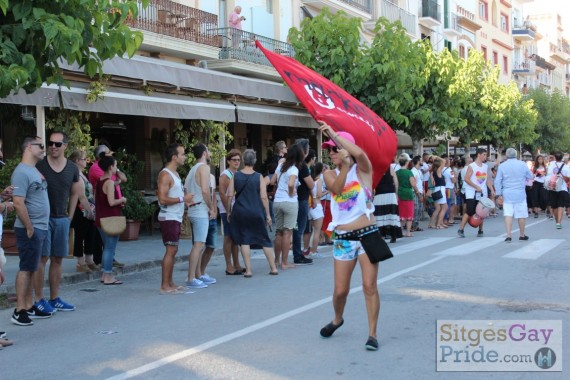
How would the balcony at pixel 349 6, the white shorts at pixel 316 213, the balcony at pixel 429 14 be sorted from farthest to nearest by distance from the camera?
the balcony at pixel 429 14 → the balcony at pixel 349 6 → the white shorts at pixel 316 213

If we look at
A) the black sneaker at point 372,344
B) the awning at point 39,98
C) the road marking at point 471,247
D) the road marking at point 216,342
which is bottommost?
the road marking at point 216,342

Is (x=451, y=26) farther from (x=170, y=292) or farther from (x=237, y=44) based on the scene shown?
(x=170, y=292)

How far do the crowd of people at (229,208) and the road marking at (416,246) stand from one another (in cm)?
53

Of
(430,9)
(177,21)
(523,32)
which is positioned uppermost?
(523,32)

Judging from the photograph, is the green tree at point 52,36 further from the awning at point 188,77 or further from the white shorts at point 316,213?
the white shorts at point 316,213

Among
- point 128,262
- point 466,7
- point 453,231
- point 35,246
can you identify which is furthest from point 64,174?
point 466,7

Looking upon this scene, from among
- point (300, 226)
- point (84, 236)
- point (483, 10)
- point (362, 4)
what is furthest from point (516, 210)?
point (483, 10)

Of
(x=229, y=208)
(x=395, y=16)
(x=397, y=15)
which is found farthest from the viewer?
(x=397, y=15)

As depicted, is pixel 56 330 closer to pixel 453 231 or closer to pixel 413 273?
pixel 413 273

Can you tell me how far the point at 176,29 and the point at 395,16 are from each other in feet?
58.4

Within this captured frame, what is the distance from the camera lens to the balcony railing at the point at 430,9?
129ft

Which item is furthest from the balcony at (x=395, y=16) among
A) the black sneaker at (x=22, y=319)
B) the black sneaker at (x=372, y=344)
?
the black sneaker at (x=372, y=344)

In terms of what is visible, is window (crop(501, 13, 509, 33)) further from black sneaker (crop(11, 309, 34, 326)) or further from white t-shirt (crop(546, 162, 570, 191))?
black sneaker (crop(11, 309, 34, 326))

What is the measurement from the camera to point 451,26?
42.9 m
